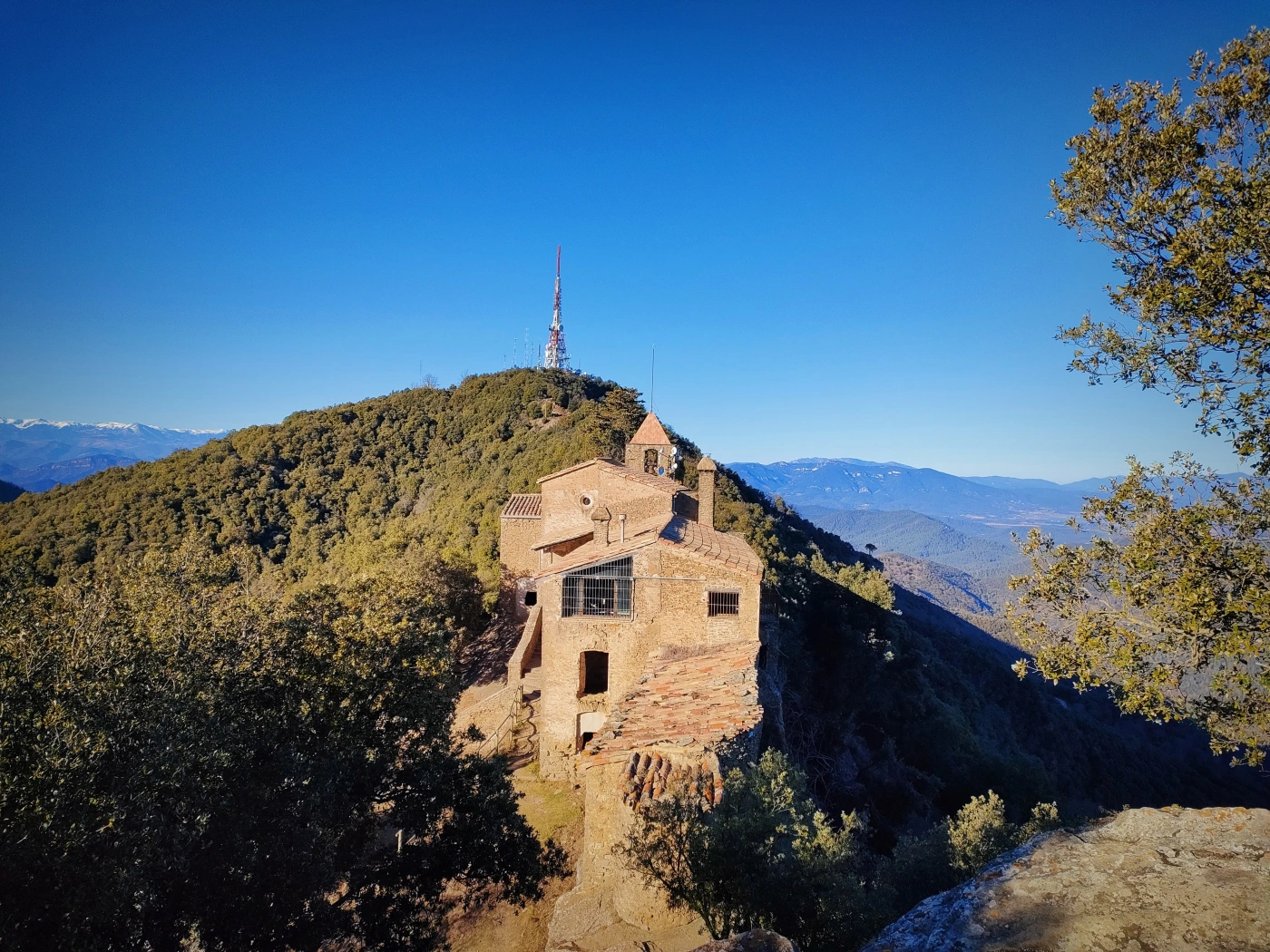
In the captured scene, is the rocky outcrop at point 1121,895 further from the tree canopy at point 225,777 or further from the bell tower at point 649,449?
the bell tower at point 649,449

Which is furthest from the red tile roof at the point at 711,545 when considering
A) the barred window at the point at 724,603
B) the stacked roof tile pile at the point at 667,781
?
the stacked roof tile pile at the point at 667,781

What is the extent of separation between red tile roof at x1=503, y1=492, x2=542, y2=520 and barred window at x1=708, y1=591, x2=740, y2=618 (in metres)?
15.2

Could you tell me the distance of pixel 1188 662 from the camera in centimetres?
711

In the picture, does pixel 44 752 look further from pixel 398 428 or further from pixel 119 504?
pixel 398 428

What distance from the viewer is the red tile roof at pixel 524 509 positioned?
30578mm

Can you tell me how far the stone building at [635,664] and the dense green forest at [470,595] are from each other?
6.33 feet

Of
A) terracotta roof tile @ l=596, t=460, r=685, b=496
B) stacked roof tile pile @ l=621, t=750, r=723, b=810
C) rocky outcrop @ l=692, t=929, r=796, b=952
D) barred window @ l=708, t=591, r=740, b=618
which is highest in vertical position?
terracotta roof tile @ l=596, t=460, r=685, b=496

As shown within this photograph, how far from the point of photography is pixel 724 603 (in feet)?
54.2

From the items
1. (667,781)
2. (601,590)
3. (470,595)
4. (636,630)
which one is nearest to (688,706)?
(667,781)

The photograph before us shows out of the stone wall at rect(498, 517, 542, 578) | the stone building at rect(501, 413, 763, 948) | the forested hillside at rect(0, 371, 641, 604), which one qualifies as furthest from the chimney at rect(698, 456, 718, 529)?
the forested hillside at rect(0, 371, 641, 604)

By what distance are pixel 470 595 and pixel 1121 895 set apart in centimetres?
2787

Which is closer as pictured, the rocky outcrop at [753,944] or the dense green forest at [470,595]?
the rocky outcrop at [753,944]

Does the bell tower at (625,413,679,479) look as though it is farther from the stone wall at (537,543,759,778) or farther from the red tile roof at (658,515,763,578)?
the stone wall at (537,543,759,778)

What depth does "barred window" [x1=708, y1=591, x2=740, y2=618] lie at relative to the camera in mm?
16406
